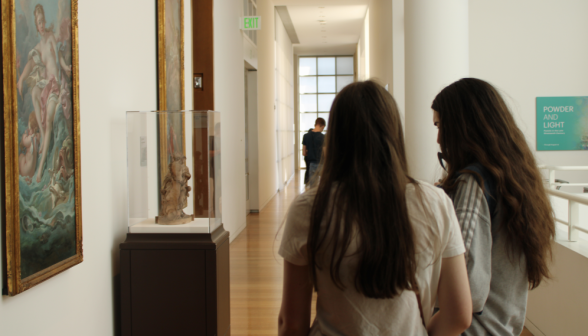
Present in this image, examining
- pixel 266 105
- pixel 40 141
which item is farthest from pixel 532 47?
pixel 40 141

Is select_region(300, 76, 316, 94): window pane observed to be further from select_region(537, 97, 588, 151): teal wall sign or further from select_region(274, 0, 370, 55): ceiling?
select_region(537, 97, 588, 151): teal wall sign

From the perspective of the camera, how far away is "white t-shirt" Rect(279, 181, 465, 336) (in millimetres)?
1166

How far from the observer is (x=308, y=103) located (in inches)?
907

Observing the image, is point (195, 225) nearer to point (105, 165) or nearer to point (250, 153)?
point (105, 165)

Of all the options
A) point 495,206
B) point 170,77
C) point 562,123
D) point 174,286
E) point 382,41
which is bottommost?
point 174,286

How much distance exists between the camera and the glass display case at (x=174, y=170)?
3004 millimetres

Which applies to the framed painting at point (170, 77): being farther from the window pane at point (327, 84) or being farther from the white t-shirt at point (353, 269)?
the window pane at point (327, 84)

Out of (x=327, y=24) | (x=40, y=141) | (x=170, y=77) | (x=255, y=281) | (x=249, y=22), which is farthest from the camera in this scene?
(x=327, y=24)

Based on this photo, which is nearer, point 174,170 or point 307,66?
point 174,170

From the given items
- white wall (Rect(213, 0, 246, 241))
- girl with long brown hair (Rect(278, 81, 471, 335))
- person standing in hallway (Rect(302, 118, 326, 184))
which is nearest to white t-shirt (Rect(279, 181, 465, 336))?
girl with long brown hair (Rect(278, 81, 471, 335))

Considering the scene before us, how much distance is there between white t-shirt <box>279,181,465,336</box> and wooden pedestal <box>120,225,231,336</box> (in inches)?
71.9

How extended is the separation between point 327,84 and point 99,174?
20770mm

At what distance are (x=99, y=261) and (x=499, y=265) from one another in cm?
232

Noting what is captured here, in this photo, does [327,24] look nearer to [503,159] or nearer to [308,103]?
[308,103]
